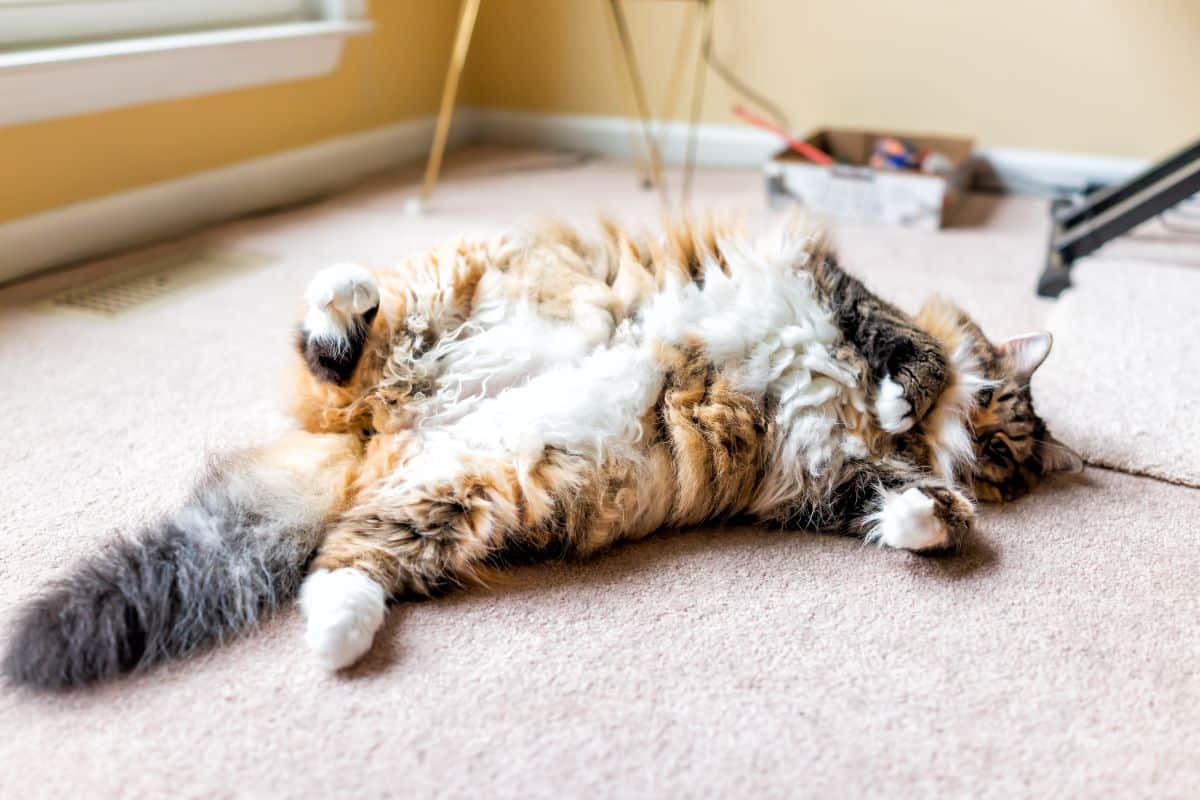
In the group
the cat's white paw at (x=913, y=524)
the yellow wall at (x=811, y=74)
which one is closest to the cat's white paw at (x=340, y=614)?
the cat's white paw at (x=913, y=524)

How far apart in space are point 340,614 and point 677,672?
1.32 ft

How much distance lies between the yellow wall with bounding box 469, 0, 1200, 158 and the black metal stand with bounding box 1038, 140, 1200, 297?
39 centimetres

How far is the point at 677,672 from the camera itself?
42.8 inches

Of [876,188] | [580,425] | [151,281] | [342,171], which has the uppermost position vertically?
[876,188]

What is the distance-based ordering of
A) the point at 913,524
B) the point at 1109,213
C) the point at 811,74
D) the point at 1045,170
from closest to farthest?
the point at 913,524, the point at 1109,213, the point at 1045,170, the point at 811,74

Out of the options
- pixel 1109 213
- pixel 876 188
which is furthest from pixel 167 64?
pixel 1109 213

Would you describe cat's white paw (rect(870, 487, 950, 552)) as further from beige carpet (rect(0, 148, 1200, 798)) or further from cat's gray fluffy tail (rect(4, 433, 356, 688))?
cat's gray fluffy tail (rect(4, 433, 356, 688))

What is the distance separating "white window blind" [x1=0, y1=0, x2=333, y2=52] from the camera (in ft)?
7.23

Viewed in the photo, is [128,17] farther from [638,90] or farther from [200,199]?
[638,90]

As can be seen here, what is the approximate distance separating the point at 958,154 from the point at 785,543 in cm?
218

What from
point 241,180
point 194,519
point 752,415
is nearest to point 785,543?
point 752,415

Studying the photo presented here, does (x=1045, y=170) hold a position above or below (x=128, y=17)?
below

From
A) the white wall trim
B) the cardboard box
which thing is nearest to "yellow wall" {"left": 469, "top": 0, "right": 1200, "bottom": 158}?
the cardboard box

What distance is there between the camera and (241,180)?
2789 millimetres
